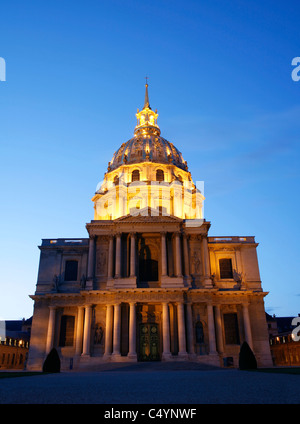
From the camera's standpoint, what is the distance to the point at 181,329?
115 feet

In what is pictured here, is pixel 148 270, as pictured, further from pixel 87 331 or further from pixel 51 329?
pixel 51 329

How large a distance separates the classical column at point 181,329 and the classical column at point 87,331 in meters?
8.98

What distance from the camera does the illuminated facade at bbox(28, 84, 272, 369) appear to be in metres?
35.8

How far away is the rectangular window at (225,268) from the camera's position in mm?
41094

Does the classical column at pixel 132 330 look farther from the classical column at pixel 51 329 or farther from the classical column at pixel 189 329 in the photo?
the classical column at pixel 51 329

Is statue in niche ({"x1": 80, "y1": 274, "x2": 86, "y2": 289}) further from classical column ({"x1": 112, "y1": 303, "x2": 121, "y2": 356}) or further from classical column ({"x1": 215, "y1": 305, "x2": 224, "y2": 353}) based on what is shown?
classical column ({"x1": 215, "y1": 305, "x2": 224, "y2": 353})

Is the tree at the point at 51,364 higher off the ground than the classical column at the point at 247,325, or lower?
lower

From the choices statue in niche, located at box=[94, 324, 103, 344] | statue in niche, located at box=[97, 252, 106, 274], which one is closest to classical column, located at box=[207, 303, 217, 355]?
statue in niche, located at box=[94, 324, 103, 344]

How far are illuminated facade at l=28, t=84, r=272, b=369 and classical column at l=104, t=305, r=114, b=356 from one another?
10 centimetres

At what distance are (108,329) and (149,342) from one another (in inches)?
181

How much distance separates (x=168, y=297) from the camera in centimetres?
3606

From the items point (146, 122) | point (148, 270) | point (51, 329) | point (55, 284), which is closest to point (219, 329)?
point (148, 270)

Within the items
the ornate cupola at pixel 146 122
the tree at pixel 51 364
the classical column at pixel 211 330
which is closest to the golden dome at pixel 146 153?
the ornate cupola at pixel 146 122

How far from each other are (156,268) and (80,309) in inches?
373
